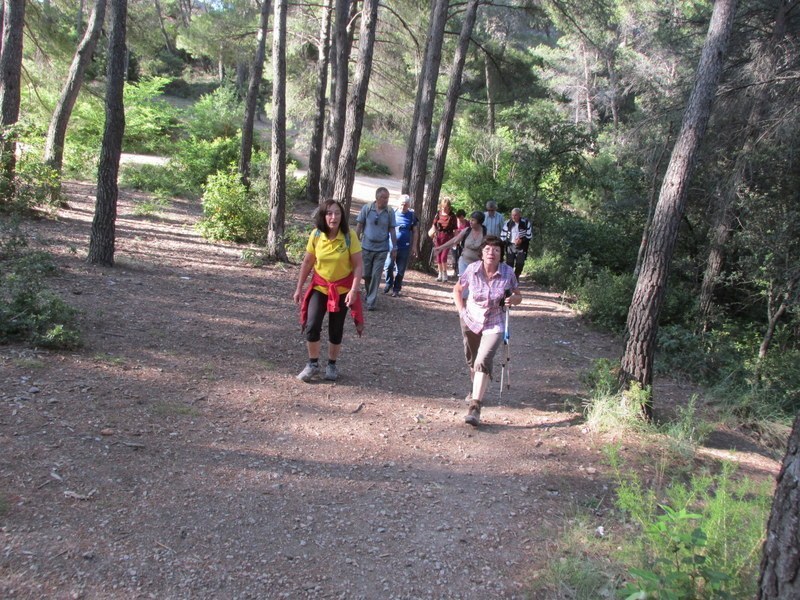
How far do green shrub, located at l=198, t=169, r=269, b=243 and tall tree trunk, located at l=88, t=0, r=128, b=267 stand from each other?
4.33 meters

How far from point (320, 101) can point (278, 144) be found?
8953mm

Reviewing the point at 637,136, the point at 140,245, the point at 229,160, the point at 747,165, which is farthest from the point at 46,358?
the point at 229,160

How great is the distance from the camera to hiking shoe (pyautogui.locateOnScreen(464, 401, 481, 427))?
6.04 metres

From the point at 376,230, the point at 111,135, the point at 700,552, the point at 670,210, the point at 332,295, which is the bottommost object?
the point at 700,552

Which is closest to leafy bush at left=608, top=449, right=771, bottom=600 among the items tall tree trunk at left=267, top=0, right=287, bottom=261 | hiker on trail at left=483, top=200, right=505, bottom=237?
hiker on trail at left=483, top=200, right=505, bottom=237

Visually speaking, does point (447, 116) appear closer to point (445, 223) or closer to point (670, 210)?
point (445, 223)

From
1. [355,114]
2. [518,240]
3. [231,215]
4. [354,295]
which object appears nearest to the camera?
[354,295]

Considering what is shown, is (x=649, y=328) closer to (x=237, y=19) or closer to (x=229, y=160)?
(x=237, y=19)

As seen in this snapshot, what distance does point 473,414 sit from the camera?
6055 millimetres

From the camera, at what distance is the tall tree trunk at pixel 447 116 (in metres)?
14.2

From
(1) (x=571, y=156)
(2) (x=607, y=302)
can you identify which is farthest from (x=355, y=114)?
(1) (x=571, y=156)

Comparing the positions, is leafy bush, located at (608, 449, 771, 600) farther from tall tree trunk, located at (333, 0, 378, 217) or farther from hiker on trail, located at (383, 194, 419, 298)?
tall tree trunk, located at (333, 0, 378, 217)

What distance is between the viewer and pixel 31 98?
1725cm

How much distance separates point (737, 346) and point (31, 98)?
17.9m
